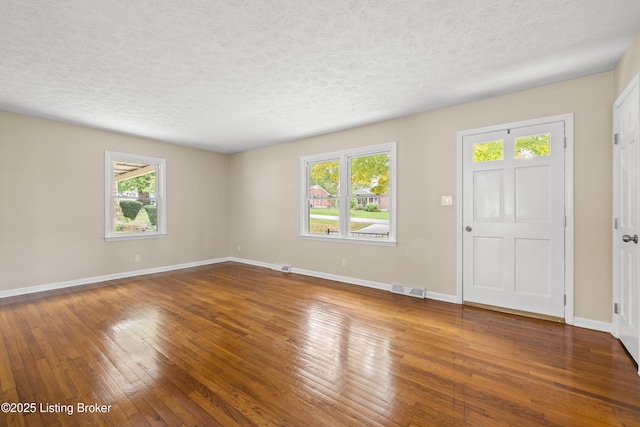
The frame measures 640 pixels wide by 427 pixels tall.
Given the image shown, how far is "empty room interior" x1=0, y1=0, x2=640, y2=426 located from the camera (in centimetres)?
193

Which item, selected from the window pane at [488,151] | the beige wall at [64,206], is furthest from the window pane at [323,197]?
the beige wall at [64,206]

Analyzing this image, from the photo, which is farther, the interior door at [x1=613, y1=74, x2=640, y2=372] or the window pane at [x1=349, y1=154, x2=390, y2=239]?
the window pane at [x1=349, y1=154, x2=390, y2=239]

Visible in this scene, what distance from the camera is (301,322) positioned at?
3.06 m

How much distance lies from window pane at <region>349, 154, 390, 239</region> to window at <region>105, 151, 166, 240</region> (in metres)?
3.94

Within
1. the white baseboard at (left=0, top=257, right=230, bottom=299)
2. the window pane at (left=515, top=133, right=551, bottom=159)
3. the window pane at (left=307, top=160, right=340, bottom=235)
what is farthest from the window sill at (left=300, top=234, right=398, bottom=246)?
the white baseboard at (left=0, top=257, right=230, bottom=299)

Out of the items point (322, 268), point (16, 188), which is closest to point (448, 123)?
point (322, 268)

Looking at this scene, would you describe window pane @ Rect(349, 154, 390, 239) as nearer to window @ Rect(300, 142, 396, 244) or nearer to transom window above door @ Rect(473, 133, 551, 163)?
window @ Rect(300, 142, 396, 244)

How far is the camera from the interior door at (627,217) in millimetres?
2217

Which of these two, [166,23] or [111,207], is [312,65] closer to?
[166,23]

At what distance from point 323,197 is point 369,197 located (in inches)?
38.8

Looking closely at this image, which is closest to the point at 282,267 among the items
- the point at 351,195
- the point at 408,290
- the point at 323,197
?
the point at 323,197

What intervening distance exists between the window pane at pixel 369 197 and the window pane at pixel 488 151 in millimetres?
1295

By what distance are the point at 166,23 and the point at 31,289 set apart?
457cm

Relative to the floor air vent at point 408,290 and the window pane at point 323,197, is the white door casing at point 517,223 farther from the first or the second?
the window pane at point 323,197
